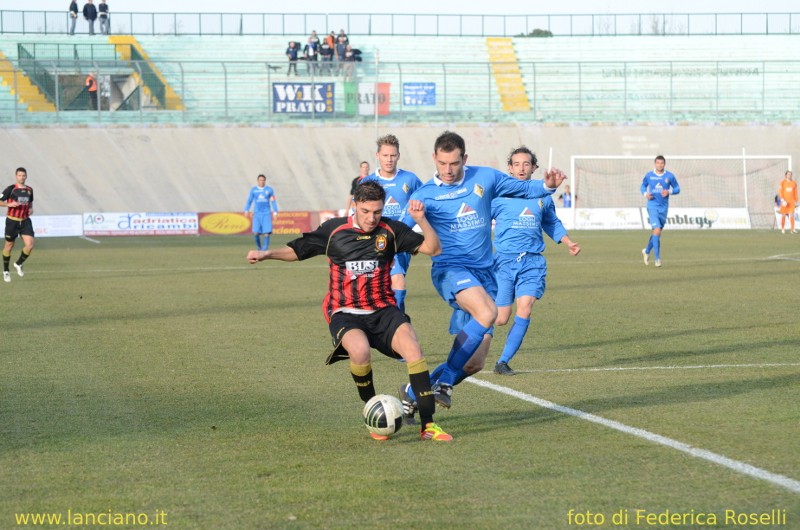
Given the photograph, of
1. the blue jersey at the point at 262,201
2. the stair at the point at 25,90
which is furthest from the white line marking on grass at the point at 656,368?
the stair at the point at 25,90

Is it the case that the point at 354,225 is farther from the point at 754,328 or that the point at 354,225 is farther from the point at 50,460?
the point at 754,328

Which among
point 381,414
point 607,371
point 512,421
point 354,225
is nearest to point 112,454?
point 381,414

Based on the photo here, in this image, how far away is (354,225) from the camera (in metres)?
7.38

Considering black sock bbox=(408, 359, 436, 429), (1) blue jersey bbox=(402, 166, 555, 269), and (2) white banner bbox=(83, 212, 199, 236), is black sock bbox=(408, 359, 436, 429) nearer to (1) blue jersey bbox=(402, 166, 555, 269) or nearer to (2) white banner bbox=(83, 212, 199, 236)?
(1) blue jersey bbox=(402, 166, 555, 269)

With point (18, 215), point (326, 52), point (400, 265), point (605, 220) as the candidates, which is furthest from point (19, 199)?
point (326, 52)

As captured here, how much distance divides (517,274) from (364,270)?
3.59m

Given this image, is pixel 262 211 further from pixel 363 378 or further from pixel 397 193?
pixel 363 378

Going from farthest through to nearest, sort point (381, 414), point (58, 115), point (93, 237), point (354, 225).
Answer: point (58, 115)
point (93, 237)
point (354, 225)
point (381, 414)

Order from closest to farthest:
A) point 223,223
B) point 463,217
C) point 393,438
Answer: point 393,438 < point 463,217 < point 223,223

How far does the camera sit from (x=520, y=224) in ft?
35.6

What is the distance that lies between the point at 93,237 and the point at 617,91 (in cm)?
2525

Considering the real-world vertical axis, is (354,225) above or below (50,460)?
above

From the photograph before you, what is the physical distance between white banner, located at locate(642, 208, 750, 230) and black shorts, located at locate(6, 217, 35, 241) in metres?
26.5

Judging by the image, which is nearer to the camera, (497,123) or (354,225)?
(354,225)
